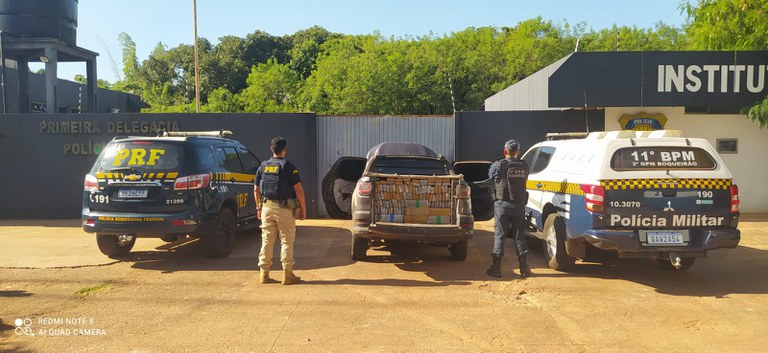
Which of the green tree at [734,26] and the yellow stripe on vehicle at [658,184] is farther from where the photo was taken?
the green tree at [734,26]

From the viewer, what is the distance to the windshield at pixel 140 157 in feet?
24.6

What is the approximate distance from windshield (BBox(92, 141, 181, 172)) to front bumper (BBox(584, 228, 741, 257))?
18.6ft

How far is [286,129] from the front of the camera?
12.9 m

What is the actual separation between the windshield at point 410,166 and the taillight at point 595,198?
2277mm

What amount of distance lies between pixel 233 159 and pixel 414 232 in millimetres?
3614

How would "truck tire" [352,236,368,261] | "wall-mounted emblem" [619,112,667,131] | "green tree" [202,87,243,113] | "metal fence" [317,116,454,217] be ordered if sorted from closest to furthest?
"truck tire" [352,236,368,261] → "wall-mounted emblem" [619,112,667,131] → "metal fence" [317,116,454,217] → "green tree" [202,87,243,113]

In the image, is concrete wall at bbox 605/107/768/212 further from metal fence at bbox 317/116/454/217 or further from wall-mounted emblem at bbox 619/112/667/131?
metal fence at bbox 317/116/454/217

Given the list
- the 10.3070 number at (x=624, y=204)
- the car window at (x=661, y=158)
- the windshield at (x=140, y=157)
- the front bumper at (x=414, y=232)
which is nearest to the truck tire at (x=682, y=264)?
the car window at (x=661, y=158)

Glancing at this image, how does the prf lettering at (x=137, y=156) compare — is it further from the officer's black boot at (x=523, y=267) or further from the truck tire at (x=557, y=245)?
the truck tire at (x=557, y=245)

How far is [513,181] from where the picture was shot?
7.13 m

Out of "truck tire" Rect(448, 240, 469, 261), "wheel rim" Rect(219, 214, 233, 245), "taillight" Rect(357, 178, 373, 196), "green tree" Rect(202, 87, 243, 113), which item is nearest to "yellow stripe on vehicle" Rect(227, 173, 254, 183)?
"wheel rim" Rect(219, 214, 233, 245)

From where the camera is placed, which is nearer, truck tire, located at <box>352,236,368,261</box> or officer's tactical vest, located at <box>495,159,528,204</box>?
officer's tactical vest, located at <box>495,159,528,204</box>

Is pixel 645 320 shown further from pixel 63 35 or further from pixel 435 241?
pixel 63 35

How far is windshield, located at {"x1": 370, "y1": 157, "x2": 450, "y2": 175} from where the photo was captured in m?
8.20
